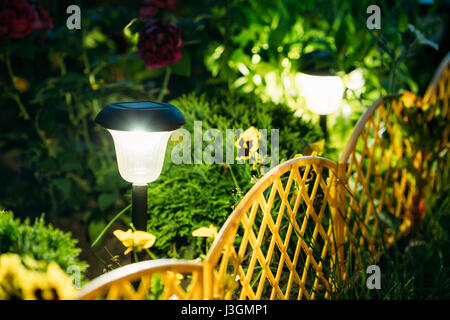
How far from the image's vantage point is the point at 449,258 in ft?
8.06

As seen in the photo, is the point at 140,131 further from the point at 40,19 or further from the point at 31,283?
the point at 40,19

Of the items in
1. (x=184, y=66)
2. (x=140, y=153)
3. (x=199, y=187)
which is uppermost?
(x=184, y=66)

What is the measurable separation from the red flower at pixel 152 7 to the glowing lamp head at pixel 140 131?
1395mm

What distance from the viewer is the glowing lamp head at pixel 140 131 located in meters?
1.51

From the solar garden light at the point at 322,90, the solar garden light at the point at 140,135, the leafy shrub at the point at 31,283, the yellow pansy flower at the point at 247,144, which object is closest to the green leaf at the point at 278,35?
the solar garden light at the point at 322,90

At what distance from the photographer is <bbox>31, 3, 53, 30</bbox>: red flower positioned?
2.91 m

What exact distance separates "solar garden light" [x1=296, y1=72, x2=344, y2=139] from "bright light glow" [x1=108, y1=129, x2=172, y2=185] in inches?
63.0

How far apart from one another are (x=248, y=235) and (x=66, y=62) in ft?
11.6

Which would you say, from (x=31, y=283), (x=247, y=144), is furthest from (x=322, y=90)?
(x=31, y=283)

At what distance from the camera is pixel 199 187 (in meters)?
2.20

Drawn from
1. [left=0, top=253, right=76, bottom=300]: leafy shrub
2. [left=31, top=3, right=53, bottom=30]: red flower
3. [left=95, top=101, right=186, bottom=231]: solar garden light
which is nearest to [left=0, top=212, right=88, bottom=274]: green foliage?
[left=0, top=253, right=76, bottom=300]: leafy shrub

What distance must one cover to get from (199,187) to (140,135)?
69cm
